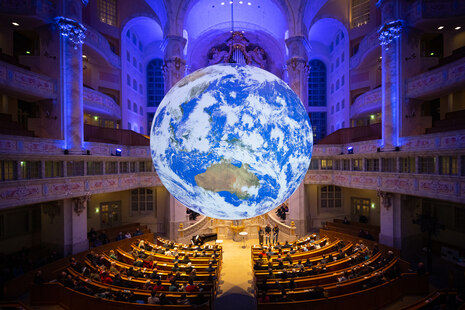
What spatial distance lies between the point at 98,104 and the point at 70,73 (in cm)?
399

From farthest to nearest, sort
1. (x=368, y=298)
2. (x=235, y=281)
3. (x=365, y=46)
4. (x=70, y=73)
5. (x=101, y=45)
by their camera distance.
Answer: (x=101, y=45) < (x=365, y=46) < (x=70, y=73) < (x=235, y=281) < (x=368, y=298)

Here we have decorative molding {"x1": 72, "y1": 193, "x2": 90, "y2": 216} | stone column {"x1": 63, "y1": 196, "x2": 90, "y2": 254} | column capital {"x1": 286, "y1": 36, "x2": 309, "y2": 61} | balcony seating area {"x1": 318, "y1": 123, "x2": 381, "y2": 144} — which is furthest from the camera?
column capital {"x1": 286, "y1": 36, "x2": 309, "y2": 61}

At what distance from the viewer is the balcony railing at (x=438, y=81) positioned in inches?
531

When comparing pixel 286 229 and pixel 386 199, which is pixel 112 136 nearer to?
pixel 286 229

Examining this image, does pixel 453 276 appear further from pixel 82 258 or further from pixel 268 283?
pixel 82 258

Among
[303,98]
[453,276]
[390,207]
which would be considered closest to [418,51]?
[303,98]

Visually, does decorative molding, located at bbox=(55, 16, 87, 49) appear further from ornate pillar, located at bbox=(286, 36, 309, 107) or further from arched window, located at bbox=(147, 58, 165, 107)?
ornate pillar, located at bbox=(286, 36, 309, 107)

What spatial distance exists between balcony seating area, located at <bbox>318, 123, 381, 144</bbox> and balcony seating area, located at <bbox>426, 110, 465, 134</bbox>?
13.6 ft

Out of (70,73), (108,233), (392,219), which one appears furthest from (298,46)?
(108,233)

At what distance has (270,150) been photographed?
5.29 meters

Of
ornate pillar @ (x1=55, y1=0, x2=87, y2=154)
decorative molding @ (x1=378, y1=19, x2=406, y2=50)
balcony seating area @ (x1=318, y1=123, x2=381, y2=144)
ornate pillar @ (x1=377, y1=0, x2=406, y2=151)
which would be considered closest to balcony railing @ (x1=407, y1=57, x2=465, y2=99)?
ornate pillar @ (x1=377, y1=0, x2=406, y2=151)

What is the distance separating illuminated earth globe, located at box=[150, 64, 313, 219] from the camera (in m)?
5.17

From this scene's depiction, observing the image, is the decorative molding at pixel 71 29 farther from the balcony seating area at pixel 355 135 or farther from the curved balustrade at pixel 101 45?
the balcony seating area at pixel 355 135

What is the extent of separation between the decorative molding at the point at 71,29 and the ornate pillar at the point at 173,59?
696 centimetres
